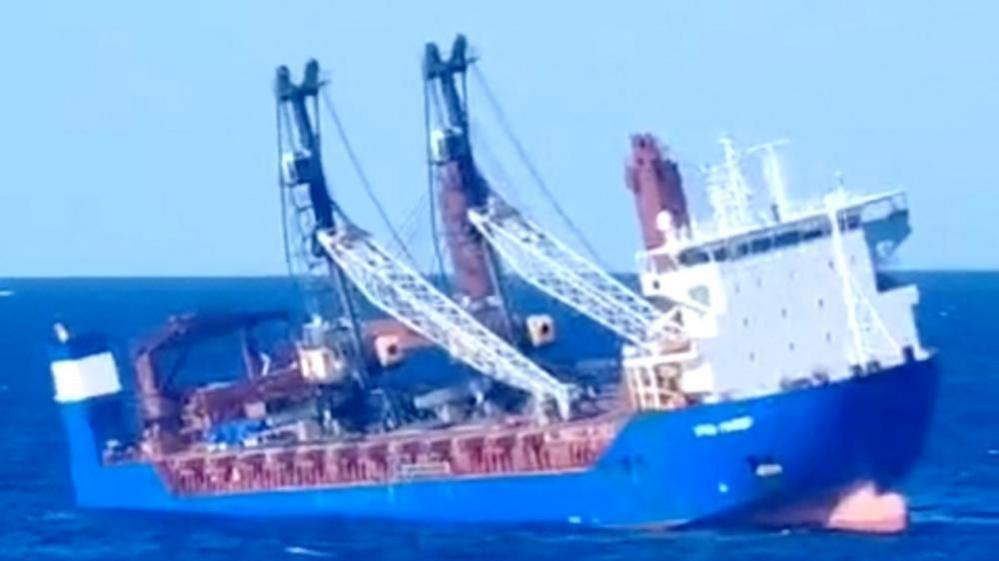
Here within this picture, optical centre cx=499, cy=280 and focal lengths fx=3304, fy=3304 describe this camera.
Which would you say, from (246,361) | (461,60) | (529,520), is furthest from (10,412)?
(529,520)

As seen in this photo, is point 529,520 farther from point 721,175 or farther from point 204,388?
point 204,388

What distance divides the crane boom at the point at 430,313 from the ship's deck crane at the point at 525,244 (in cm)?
166

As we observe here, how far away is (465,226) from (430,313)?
2.50m

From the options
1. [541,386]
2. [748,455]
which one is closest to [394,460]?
[541,386]

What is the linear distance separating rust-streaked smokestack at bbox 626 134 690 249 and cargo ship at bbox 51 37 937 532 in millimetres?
53

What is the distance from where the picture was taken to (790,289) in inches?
2980

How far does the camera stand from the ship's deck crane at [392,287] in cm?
8431

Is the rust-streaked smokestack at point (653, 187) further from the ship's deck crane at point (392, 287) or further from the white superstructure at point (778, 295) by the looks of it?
the ship's deck crane at point (392, 287)

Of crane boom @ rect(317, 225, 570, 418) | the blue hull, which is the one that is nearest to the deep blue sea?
the blue hull

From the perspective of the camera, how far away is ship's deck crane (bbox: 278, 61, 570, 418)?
84.3 metres

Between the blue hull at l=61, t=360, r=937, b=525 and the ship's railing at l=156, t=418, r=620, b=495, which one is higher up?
the ship's railing at l=156, t=418, r=620, b=495

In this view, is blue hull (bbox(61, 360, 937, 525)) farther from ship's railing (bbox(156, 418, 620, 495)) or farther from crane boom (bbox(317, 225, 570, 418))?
crane boom (bbox(317, 225, 570, 418))

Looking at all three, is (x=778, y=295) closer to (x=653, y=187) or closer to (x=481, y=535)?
(x=653, y=187)

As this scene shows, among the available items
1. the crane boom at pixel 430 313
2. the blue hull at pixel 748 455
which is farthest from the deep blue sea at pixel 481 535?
the crane boom at pixel 430 313
